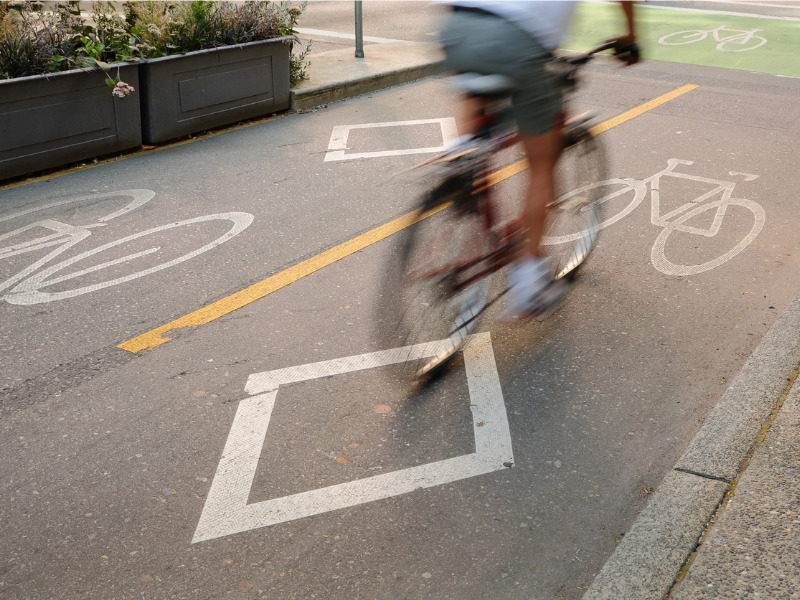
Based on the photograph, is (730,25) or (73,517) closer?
(73,517)

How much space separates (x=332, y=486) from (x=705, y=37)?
12212 mm

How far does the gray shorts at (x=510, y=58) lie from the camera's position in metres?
3.70

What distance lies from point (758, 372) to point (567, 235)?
1342mm

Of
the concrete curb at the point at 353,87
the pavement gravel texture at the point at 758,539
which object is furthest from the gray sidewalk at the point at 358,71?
the pavement gravel texture at the point at 758,539

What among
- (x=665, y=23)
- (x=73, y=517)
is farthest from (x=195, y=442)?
(x=665, y=23)

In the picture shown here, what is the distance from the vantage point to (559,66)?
13.6ft

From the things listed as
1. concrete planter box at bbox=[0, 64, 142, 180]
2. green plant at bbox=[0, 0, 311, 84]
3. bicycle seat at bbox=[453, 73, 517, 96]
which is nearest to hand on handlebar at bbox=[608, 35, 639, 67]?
bicycle seat at bbox=[453, 73, 517, 96]

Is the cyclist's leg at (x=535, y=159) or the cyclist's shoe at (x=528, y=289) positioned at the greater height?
the cyclist's leg at (x=535, y=159)

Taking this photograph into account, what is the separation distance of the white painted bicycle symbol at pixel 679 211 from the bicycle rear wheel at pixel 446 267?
87 cm

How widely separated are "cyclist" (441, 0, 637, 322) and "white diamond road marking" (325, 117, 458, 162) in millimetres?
3418

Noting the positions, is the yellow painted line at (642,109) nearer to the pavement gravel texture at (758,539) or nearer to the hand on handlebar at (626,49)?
the hand on handlebar at (626,49)

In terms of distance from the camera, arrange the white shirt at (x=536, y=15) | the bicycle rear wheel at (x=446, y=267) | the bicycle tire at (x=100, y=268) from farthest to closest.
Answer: the bicycle tire at (x=100, y=268), the bicycle rear wheel at (x=446, y=267), the white shirt at (x=536, y=15)

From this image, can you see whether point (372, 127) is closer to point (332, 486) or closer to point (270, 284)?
point (270, 284)

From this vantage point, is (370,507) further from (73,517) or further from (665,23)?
(665,23)
